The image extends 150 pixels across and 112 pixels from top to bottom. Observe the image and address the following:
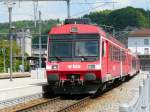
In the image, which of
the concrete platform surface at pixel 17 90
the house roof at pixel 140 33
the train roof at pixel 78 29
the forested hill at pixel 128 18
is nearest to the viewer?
the train roof at pixel 78 29

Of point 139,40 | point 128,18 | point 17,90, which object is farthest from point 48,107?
point 139,40

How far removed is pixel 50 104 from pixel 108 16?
3855 inches

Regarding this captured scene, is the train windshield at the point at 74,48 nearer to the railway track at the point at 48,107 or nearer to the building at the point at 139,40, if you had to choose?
the railway track at the point at 48,107

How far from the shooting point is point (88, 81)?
20672 mm

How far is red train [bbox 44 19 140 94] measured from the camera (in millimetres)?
20609

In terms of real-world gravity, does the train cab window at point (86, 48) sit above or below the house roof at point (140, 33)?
below

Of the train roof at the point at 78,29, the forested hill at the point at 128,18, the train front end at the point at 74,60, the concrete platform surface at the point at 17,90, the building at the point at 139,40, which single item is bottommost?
the concrete platform surface at the point at 17,90

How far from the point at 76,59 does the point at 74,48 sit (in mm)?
559

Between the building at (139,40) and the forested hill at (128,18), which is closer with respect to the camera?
the forested hill at (128,18)

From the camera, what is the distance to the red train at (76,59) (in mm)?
20609

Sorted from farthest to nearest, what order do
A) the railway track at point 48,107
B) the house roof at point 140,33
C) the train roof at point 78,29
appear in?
the house roof at point 140,33 → the train roof at point 78,29 → the railway track at point 48,107

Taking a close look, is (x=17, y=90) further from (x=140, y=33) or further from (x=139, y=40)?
(x=139, y=40)

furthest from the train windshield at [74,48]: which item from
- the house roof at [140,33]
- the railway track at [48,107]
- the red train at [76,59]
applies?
the house roof at [140,33]

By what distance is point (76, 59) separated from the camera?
20938 mm
